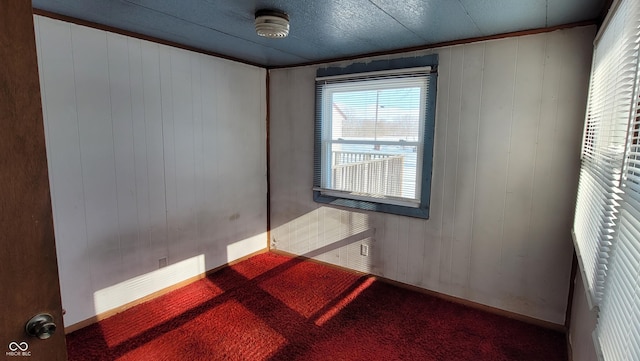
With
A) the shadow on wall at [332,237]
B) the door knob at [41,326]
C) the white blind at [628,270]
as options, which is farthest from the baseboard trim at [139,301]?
the white blind at [628,270]

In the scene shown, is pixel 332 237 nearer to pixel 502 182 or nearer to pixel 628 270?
pixel 502 182

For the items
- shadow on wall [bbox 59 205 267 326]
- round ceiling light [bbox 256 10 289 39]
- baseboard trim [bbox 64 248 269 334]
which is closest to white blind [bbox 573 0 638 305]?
round ceiling light [bbox 256 10 289 39]

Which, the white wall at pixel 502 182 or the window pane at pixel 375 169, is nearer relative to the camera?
the white wall at pixel 502 182

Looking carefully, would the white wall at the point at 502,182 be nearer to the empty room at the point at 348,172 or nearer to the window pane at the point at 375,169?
the empty room at the point at 348,172

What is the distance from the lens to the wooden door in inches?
29.3

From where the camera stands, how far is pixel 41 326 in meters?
0.82

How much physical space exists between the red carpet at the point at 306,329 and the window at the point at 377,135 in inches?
34.7

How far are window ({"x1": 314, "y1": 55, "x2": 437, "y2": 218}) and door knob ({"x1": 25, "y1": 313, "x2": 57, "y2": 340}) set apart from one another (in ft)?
8.75

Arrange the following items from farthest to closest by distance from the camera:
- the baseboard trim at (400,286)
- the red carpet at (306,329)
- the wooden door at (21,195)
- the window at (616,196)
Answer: the baseboard trim at (400,286) → the red carpet at (306,329) → the window at (616,196) → the wooden door at (21,195)

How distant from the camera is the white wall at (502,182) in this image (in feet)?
7.73

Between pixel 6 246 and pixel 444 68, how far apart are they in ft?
9.51

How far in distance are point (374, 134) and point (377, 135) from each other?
34 millimetres

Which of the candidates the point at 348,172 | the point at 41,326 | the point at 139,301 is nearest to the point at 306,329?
the point at 139,301

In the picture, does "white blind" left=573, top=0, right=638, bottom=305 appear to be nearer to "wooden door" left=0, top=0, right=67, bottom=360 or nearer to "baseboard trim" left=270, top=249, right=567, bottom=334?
"baseboard trim" left=270, top=249, right=567, bottom=334
